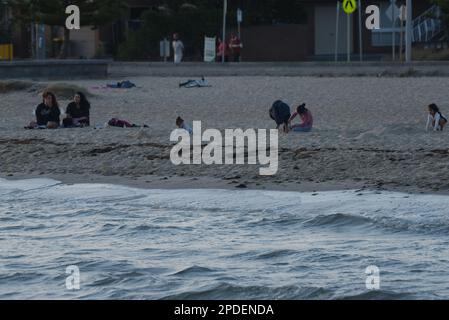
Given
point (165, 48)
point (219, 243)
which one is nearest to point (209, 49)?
point (165, 48)

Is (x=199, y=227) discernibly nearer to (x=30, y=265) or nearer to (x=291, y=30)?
(x=30, y=265)

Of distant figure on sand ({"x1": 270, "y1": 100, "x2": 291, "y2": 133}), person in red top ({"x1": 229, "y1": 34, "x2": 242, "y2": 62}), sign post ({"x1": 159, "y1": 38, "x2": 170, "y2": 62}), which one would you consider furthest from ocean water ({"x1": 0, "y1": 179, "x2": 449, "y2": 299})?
sign post ({"x1": 159, "y1": 38, "x2": 170, "y2": 62})

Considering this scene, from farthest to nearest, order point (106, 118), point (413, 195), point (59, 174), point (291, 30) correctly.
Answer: point (291, 30), point (106, 118), point (59, 174), point (413, 195)

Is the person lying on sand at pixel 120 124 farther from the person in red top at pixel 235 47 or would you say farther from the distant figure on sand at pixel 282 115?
the person in red top at pixel 235 47

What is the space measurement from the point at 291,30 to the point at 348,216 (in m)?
39.5

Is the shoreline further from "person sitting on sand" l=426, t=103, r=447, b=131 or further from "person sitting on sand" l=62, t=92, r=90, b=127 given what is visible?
"person sitting on sand" l=426, t=103, r=447, b=131

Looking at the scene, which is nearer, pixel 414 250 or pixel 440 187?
pixel 414 250

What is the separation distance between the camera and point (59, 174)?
20.0m

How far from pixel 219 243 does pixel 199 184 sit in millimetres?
3189

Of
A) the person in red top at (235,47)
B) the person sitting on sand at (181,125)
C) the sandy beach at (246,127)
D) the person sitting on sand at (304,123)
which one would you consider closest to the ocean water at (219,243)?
the sandy beach at (246,127)

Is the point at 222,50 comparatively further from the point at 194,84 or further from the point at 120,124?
the point at 120,124

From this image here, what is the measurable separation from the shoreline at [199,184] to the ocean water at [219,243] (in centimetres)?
26
